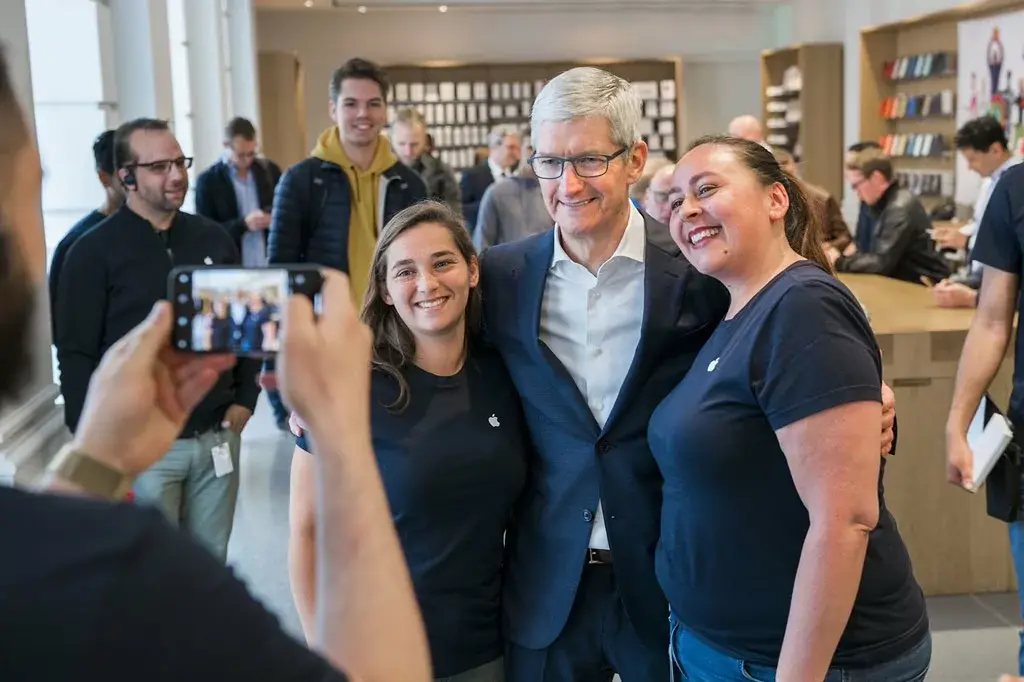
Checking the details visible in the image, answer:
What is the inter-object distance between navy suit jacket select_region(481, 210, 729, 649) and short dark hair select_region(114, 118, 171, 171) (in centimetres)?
168

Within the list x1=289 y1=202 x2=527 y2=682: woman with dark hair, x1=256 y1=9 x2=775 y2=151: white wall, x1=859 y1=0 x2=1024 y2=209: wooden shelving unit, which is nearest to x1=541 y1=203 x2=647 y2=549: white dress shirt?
x1=289 y1=202 x2=527 y2=682: woman with dark hair

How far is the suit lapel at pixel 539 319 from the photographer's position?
2035 mm

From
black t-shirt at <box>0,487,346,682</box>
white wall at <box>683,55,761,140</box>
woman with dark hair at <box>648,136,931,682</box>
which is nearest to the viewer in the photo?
black t-shirt at <box>0,487,346,682</box>

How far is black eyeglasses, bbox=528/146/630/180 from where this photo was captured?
2.06 m

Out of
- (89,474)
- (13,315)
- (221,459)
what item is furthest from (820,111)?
(13,315)

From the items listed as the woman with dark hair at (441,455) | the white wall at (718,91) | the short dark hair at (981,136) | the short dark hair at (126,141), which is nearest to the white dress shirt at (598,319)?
the woman with dark hair at (441,455)

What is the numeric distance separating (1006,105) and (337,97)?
7055 mm

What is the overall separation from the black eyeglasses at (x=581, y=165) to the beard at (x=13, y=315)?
1345 mm

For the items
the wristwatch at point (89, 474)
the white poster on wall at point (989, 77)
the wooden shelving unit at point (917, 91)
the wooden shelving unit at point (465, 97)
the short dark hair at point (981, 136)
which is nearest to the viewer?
the wristwatch at point (89, 474)

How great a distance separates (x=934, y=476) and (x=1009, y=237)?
164cm

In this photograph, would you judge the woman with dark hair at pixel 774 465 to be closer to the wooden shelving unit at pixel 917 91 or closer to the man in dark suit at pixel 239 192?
the man in dark suit at pixel 239 192

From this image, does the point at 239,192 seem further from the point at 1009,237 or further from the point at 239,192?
the point at 1009,237

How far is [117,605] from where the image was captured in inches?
27.7

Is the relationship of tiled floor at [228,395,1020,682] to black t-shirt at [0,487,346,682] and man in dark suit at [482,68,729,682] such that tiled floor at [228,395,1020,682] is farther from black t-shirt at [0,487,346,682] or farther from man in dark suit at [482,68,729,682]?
black t-shirt at [0,487,346,682]
